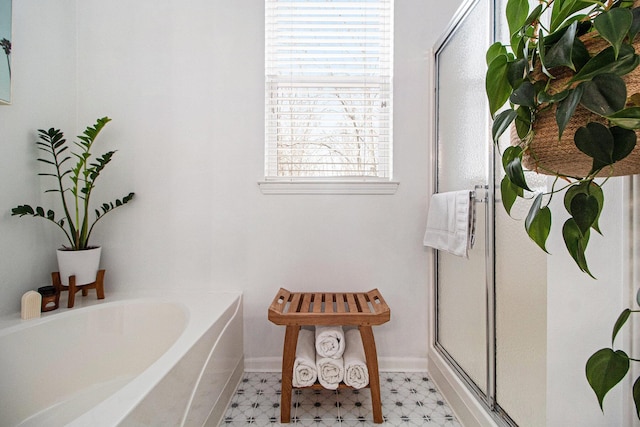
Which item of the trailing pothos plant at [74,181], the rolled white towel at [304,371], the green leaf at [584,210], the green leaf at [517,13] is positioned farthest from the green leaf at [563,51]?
the trailing pothos plant at [74,181]

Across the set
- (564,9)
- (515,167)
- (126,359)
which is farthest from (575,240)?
(126,359)

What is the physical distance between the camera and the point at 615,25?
39 centimetres

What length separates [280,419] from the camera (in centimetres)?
127

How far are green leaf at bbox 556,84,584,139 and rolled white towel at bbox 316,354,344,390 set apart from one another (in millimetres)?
1189

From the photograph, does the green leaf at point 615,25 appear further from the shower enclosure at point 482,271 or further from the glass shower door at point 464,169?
the glass shower door at point 464,169

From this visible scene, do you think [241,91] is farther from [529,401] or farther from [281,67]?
[529,401]

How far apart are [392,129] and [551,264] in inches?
42.4

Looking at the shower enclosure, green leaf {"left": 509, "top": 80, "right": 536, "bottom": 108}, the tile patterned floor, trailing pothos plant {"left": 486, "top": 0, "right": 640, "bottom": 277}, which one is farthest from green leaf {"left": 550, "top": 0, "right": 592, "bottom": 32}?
the tile patterned floor

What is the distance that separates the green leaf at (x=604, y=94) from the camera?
400mm

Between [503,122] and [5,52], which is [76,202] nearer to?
[5,52]

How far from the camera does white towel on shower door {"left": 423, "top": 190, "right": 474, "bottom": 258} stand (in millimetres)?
1190

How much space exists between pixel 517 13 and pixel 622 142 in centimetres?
30

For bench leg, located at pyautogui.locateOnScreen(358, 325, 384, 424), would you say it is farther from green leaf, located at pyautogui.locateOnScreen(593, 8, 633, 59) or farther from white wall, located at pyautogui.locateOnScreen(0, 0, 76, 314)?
white wall, located at pyautogui.locateOnScreen(0, 0, 76, 314)

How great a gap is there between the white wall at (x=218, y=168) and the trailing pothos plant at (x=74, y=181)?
109mm
